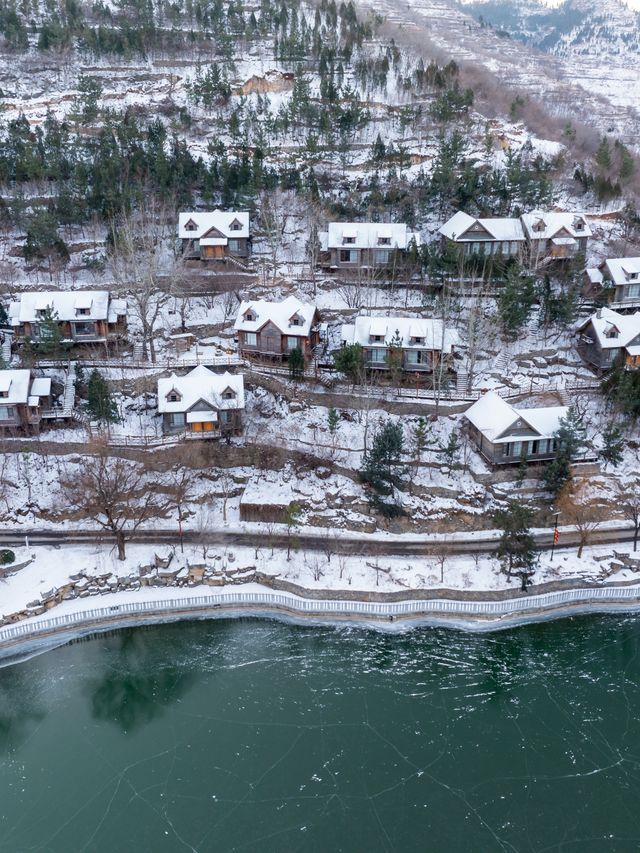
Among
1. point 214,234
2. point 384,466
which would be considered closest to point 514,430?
point 384,466

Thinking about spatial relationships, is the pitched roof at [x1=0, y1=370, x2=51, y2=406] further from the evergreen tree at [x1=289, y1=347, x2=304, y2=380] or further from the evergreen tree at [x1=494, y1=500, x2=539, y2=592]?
the evergreen tree at [x1=494, y1=500, x2=539, y2=592]

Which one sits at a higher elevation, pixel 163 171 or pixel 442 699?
pixel 163 171

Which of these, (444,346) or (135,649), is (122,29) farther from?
(135,649)

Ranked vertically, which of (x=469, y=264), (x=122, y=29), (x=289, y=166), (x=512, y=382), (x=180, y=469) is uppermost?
(x=122, y=29)

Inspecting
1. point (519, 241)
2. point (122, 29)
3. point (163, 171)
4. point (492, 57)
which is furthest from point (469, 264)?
point (492, 57)

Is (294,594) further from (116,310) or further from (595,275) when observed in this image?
(595,275)

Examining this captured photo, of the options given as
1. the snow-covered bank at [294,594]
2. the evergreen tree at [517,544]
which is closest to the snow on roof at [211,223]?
the snow-covered bank at [294,594]

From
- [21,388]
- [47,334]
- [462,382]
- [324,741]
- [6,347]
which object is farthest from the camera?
[6,347]

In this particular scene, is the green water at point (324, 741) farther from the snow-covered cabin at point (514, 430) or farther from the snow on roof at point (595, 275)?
the snow on roof at point (595, 275)
